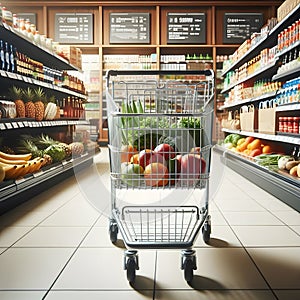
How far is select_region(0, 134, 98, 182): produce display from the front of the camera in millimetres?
3021

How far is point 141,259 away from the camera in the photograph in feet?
6.21

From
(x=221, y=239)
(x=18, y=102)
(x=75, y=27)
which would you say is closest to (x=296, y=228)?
(x=221, y=239)

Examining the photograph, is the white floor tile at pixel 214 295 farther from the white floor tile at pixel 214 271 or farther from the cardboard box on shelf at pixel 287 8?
the cardboard box on shelf at pixel 287 8

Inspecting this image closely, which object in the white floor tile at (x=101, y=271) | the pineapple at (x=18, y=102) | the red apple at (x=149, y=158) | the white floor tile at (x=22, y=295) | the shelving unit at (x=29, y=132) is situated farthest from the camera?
the pineapple at (x=18, y=102)

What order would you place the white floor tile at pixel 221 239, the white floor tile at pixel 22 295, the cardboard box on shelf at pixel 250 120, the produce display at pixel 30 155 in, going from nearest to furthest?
the white floor tile at pixel 22 295, the white floor tile at pixel 221 239, the produce display at pixel 30 155, the cardboard box on shelf at pixel 250 120

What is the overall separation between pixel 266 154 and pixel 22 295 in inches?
137

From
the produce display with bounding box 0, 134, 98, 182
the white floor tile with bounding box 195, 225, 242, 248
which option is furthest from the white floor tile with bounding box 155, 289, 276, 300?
the produce display with bounding box 0, 134, 98, 182

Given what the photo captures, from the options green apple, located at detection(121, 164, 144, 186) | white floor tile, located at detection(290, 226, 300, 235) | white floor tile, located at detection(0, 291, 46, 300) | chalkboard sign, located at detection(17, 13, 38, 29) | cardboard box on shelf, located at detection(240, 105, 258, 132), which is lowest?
white floor tile, located at detection(0, 291, 46, 300)

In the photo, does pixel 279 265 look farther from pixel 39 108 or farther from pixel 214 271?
pixel 39 108

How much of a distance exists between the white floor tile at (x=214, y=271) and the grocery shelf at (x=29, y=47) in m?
2.32


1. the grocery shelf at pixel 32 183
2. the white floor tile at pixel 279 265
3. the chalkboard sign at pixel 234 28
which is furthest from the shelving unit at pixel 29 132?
the chalkboard sign at pixel 234 28

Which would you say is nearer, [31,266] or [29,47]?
[31,266]

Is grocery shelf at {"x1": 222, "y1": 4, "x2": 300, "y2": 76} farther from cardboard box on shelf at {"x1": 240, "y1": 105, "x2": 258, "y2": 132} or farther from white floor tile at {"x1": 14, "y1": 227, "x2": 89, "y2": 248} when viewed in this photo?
white floor tile at {"x1": 14, "y1": 227, "x2": 89, "y2": 248}

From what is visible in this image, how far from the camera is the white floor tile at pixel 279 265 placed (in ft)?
5.30
